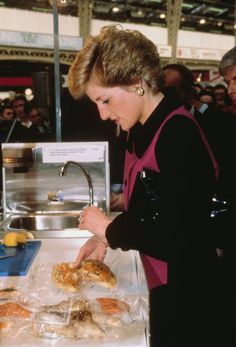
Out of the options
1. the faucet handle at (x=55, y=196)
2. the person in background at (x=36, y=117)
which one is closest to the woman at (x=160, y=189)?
the faucet handle at (x=55, y=196)

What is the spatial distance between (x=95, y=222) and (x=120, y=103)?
41 centimetres

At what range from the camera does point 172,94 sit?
1356 mm

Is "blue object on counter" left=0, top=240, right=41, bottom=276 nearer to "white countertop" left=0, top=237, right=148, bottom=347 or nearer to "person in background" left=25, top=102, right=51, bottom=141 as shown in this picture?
"white countertop" left=0, top=237, right=148, bottom=347

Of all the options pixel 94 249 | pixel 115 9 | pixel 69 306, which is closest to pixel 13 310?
pixel 69 306

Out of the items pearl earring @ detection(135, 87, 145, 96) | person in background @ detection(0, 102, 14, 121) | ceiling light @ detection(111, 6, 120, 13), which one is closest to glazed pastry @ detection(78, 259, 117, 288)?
pearl earring @ detection(135, 87, 145, 96)

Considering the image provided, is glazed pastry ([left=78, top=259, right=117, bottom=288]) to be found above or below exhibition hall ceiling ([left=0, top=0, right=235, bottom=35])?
below

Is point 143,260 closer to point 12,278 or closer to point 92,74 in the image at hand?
point 12,278

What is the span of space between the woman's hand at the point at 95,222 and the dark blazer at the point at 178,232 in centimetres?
6

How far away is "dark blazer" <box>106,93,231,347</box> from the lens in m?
1.17

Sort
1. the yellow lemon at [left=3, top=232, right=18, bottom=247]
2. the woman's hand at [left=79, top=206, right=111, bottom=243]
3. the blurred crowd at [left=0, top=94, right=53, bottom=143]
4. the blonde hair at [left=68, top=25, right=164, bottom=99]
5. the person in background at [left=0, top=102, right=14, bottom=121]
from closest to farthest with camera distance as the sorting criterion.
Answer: the blonde hair at [left=68, top=25, right=164, bottom=99], the woman's hand at [left=79, top=206, right=111, bottom=243], the yellow lemon at [left=3, top=232, right=18, bottom=247], the blurred crowd at [left=0, top=94, right=53, bottom=143], the person in background at [left=0, top=102, right=14, bottom=121]

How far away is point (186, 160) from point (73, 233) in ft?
3.60

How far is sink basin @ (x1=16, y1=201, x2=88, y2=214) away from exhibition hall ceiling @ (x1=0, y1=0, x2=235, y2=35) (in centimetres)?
A: 1207

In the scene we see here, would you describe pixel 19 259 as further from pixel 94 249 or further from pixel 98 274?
pixel 98 274

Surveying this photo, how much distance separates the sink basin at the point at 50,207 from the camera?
2471 millimetres
